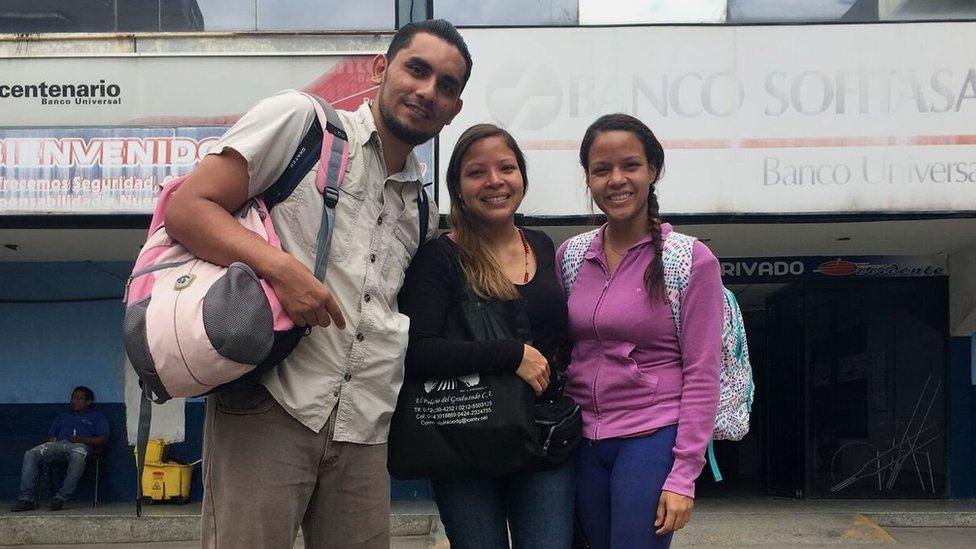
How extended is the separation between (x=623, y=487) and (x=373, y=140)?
125 centimetres

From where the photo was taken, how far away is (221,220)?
7.13 feet

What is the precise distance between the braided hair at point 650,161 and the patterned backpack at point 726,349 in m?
0.02

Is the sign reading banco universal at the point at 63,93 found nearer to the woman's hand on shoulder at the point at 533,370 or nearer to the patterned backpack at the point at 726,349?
the patterned backpack at the point at 726,349

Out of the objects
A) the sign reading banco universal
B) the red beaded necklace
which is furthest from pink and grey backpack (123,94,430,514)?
the sign reading banco universal

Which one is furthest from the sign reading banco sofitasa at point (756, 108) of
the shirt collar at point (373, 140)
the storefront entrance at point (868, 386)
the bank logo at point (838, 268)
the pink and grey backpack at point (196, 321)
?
the pink and grey backpack at point (196, 321)

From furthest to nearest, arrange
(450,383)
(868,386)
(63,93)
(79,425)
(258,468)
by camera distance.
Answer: (868,386)
(79,425)
(63,93)
(450,383)
(258,468)

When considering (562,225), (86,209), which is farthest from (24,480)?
(562,225)

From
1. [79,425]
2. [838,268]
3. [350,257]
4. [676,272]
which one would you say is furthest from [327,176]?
[838,268]

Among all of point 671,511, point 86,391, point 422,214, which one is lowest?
point 86,391

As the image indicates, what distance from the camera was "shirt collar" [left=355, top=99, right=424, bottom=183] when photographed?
261 cm

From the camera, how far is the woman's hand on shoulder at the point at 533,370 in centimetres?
270

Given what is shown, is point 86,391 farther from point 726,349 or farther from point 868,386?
point 726,349

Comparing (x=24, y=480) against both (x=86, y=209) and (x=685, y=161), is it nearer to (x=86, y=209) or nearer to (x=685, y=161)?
(x=86, y=209)

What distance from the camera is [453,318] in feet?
9.22
